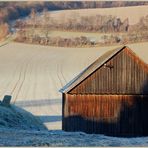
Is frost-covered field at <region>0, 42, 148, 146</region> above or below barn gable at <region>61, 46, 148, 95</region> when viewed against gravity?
above

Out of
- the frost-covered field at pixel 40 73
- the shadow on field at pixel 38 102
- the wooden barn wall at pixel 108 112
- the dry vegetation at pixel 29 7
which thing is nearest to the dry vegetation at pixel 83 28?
the dry vegetation at pixel 29 7

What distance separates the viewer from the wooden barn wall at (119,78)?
25734mm

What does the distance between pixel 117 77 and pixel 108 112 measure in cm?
180

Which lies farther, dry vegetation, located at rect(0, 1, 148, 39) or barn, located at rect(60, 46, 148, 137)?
dry vegetation, located at rect(0, 1, 148, 39)

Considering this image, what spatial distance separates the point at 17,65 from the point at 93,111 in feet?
120

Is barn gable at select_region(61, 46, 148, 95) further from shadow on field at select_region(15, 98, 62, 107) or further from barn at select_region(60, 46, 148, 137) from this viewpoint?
shadow on field at select_region(15, 98, 62, 107)

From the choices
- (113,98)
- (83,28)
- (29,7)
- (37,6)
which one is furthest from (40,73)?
(113,98)

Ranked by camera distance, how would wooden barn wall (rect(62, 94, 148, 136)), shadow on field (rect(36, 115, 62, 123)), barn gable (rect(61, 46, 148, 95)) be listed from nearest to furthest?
barn gable (rect(61, 46, 148, 95))
wooden barn wall (rect(62, 94, 148, 136))
shadow on field (rect(36, 115, 62, 123))

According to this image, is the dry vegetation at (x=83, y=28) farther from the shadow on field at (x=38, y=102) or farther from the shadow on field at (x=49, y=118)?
the shadow on field at (x=49, y=118)

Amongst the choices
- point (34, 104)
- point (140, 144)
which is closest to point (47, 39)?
point (34, 104)

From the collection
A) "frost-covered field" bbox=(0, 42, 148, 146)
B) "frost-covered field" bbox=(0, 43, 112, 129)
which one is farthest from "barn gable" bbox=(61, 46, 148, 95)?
"frost-covered field" bbox=(0, 43, 112, 129)

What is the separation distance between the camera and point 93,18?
72125 mm

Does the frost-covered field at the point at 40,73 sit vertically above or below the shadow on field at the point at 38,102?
above

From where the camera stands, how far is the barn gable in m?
25.7
